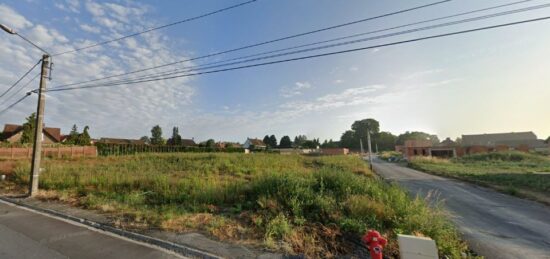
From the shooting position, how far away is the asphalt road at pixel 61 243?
501 centimetres

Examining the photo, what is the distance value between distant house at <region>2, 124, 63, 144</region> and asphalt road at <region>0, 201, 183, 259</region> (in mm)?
59032

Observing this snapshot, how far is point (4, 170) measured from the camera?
1759 centimetres

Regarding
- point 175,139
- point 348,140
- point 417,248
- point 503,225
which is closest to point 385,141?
point 348,140

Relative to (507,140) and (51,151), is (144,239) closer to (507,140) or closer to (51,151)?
(51,151)

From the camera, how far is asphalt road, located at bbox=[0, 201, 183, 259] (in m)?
5.01

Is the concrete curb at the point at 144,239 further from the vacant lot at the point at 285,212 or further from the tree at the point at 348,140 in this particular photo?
the tree at the point at 348,140

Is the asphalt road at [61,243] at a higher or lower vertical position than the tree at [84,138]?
lower

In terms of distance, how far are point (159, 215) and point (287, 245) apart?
4.00 meters

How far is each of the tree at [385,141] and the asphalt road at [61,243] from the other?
393 feet

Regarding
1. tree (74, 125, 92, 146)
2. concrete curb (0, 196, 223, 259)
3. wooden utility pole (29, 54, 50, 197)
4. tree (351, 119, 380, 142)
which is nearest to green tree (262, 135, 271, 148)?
tree (351, 119, 380, 142)

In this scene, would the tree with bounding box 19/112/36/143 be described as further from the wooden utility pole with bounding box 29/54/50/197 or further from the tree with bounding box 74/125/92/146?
the wooden utility pole with bounding box 29/54/50/197

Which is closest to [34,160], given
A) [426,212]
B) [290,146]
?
[426,212]

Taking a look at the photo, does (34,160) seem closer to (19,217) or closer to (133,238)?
(19,217)

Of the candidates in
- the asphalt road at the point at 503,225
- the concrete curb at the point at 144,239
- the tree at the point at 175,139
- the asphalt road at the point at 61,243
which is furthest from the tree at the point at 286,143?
the asphalt road at the point at 61,243
